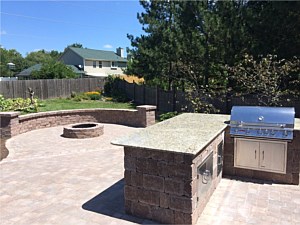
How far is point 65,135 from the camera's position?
30.5ft

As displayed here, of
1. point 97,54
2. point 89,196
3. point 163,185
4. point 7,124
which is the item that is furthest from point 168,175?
point 97,54

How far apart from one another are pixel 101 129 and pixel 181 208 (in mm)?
6562

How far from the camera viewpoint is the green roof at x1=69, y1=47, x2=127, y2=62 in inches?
1364

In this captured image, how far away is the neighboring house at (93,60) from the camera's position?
3438 centimetres

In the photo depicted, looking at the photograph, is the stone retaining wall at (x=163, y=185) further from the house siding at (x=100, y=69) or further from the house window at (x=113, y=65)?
the house window at (x=113, y=65)

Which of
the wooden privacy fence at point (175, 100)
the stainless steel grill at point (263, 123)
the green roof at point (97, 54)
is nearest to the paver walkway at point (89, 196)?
the stainless steel grill at point (263, 123)

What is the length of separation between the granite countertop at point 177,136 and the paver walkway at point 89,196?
110 cm

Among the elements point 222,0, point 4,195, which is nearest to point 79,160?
point 4,195

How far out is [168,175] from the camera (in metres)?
3.39

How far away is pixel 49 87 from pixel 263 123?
1787 centimetres

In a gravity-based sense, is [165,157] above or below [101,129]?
above

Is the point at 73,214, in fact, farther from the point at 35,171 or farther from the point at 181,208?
the point at 35,171

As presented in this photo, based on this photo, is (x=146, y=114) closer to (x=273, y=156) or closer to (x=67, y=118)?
(x=67, y=118)

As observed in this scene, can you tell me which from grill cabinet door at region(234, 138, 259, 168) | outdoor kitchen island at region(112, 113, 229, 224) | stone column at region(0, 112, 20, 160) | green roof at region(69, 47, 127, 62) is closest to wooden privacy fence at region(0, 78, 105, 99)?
stone column at region(0, 112, 20, 160)
